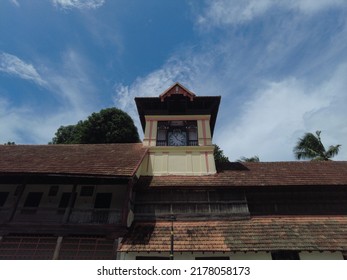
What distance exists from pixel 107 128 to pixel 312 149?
26497mm

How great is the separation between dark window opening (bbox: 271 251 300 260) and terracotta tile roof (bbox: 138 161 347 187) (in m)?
3.62

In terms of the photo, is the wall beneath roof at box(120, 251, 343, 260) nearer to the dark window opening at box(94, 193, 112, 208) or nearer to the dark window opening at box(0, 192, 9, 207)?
the dark window opening at box(94, 193, 112, 208)

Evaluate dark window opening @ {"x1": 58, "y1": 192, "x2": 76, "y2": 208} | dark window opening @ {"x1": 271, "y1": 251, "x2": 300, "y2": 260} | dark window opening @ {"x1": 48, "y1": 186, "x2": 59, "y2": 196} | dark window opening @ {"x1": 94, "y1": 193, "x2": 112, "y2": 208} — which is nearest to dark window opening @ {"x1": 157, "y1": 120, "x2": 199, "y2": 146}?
dark window opening @ {"x1": 94, "y1": 193, "x2": 112, "y2": 208}

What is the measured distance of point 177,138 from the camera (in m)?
16.1

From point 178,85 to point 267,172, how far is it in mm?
8686

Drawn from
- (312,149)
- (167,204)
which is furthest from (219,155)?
(167,204)

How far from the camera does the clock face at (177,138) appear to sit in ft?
51.9

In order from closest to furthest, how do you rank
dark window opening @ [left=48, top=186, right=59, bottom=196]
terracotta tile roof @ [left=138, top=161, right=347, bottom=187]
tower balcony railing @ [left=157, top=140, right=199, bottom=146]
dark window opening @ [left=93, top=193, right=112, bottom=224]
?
dark window opening @ [left=93, top=193, right=112, bottom=224], terracotta tile roof @ [left=138, top=161, right=347, bottom=187], dark window opening @ [left=48, top=186, right=59, bottom=196], tower balcony railing @ [left=157, top=140, right=199, bottom=146]

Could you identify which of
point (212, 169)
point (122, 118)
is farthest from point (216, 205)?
point (122, 118)

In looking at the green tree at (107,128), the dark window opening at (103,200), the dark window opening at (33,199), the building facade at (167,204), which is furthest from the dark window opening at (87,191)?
the green tree at (107,128)

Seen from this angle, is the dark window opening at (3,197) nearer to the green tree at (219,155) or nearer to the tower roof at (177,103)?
the tower roof at (177,103)

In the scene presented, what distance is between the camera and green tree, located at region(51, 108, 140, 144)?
98.9ft

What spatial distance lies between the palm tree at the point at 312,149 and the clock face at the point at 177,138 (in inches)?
764
